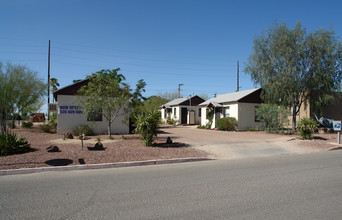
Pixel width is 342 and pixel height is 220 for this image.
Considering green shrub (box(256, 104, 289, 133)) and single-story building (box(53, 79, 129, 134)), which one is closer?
single-story building (box(53, 79, 129, 134))

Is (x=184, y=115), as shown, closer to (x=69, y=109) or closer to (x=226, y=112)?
(x=226, y=112)

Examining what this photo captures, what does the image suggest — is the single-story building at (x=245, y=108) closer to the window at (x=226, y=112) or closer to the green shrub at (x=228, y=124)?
the window at (x=226, y=112)

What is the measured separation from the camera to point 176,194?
5.02 meters

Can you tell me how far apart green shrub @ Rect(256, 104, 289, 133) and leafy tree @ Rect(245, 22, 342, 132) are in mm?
1284

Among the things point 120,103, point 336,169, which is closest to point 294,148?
point 336,169

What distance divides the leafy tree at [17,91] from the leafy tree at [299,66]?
16.7 meters

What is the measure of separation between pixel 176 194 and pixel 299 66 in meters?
17.7

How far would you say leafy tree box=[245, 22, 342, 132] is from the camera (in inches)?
723

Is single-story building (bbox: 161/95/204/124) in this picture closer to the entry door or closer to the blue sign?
the entry door

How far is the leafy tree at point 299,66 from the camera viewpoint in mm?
18375

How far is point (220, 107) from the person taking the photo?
2338cm

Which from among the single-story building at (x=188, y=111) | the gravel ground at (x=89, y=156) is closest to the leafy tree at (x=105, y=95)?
the gravel ground at (x=89, y=156)

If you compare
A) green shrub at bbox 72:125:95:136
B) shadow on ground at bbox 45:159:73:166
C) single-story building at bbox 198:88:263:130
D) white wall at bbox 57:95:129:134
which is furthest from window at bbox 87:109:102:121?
single-story building at bbox 198:88:263:130

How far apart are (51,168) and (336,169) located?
8.68m
